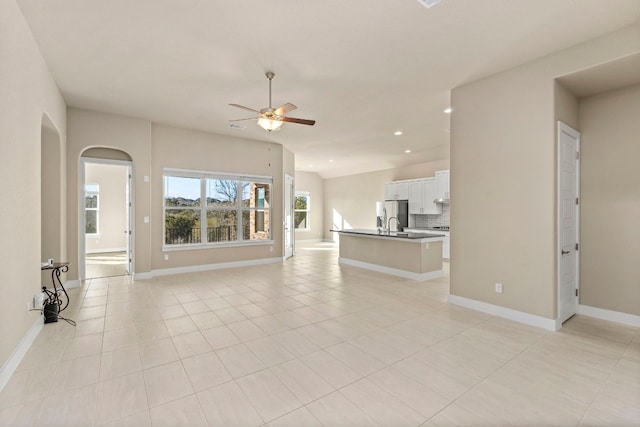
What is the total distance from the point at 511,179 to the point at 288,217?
5982mm

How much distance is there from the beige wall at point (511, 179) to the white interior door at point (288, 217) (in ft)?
15.9

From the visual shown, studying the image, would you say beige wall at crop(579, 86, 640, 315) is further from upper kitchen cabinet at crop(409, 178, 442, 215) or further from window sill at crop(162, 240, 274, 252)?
window sill at crop(162, 240, 274, 252)

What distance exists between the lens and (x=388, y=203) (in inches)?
396

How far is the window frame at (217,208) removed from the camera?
20.7 feet

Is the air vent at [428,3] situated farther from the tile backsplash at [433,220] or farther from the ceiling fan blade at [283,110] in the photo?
the tile backsplash at [433,220]

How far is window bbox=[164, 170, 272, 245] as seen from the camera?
6.44 meters

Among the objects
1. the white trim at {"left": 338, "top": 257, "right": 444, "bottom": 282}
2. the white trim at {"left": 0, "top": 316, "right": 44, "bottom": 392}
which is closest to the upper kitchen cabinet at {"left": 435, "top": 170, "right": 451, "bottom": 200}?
the white trim at {"left": 338, "top": 257, "right": 444, "bottom": 282}

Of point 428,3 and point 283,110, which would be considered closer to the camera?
point 428,3

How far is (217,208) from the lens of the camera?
6969 millimetres

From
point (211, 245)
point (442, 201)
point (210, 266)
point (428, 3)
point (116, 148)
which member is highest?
point (428, 3)

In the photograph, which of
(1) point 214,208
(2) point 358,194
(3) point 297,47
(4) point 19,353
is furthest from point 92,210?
(3) point 297,47

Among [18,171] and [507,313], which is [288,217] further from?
[18,171]

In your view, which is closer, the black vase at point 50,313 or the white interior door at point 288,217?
the black vase at point 50,313

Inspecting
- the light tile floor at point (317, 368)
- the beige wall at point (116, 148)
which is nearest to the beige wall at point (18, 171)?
the light tile floor at point (317, 368)
